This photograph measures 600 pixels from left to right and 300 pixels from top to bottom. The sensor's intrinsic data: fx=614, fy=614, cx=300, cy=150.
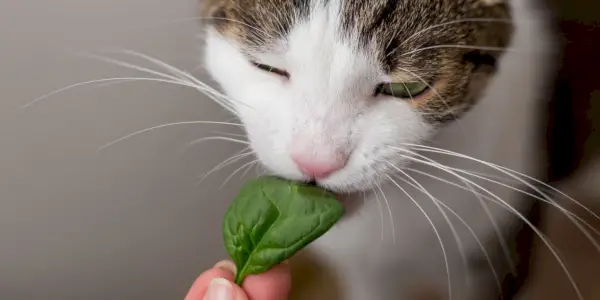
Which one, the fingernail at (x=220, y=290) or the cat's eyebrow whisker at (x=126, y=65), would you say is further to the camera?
the cat's eyebrow whisker at (x=126, y=65)

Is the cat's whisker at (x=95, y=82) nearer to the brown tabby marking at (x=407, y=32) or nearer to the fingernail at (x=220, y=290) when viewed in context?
the brown tabby marking at (x=407, y=32)

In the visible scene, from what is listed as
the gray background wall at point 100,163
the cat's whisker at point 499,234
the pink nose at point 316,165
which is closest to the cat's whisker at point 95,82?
the gray background wall at point 100,163

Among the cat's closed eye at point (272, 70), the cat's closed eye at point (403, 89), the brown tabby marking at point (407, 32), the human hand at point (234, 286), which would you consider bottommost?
the human hand at point (234, 286)

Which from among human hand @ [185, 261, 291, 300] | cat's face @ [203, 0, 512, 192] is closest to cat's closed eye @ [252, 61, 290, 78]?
cat's face @ [203, 0, 512, 192]

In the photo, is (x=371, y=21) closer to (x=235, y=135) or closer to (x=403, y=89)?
(x=403, y=89)

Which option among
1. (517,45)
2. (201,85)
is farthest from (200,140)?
(517,45)
